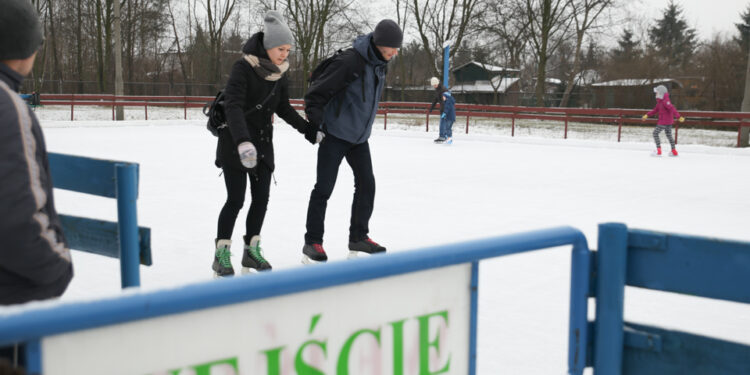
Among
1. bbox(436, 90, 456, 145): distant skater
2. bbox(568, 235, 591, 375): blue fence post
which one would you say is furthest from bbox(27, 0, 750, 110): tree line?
bbox(568, 235, 591, 375): blue fence post

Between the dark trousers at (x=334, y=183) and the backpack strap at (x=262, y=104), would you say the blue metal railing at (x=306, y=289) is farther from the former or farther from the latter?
the dark trousers at (x=334, y=183)

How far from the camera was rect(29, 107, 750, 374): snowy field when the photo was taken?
353 centimetres

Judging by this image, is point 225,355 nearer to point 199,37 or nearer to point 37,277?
point 37,277

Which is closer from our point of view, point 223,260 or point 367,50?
point 223,260

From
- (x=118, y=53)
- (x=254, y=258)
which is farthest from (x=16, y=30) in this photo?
(x=118, y=53)

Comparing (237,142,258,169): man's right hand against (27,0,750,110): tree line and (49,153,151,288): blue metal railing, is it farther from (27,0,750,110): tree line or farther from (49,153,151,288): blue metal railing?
(27,0,750,110): tree line

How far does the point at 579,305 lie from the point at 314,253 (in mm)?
2766

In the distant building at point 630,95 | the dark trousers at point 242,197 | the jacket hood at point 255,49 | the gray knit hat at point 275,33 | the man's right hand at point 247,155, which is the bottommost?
the dark trousers at point 242,197

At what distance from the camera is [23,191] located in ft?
4.91

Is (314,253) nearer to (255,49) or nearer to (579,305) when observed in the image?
(255,49)

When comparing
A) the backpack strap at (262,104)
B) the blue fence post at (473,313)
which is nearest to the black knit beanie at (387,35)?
the backpack strap at (262,104)

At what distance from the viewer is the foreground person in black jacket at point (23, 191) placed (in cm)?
148

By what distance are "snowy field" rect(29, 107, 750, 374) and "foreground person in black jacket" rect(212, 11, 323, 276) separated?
380mm

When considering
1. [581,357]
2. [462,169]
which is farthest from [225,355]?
[462,169]
